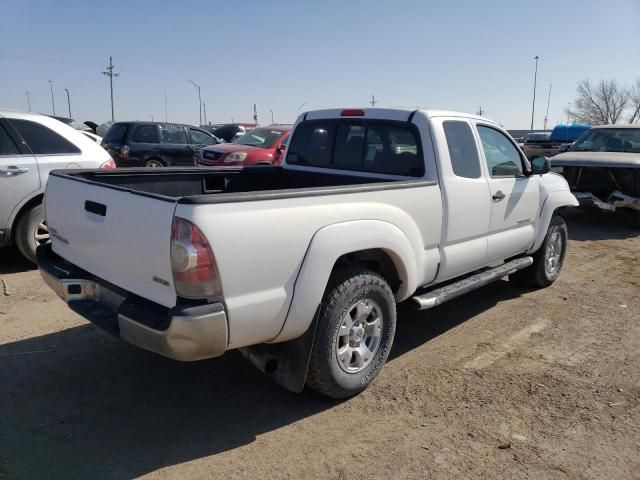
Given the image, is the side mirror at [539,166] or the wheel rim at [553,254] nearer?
the side mirror at [539,166]

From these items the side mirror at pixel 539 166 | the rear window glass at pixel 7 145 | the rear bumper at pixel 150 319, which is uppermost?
the rear window glass at pixel 7 145

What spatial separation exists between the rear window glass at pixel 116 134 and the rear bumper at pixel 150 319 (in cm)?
1123

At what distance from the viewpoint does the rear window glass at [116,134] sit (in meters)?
13.7

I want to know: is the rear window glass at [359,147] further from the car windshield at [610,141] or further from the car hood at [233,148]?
the car windshield at [610,141]

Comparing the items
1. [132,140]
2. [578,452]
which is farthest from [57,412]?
[132,140]

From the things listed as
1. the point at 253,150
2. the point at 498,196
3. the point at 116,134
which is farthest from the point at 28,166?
the point at 116,134

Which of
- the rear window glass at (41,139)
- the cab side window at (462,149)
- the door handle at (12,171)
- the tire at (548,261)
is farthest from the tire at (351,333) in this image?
the rear window glass at (41,139)

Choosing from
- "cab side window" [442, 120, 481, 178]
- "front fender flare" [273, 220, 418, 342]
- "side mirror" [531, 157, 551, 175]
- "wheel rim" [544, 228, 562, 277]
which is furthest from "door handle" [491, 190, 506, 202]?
"front fender flare" [273, 220, 418, 342]

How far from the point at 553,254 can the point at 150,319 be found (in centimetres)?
492

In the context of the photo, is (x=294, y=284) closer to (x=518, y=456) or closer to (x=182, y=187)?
(x=518, y=456)

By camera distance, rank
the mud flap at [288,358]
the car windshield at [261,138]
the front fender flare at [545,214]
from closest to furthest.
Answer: the mud flap at [288,358] < the front fender flare at [545,214] < the car windshield at [261,138]

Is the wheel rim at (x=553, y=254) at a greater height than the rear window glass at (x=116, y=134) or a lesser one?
lesser

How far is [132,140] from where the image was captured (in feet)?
44.9

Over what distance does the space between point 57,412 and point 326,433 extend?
167 cm
